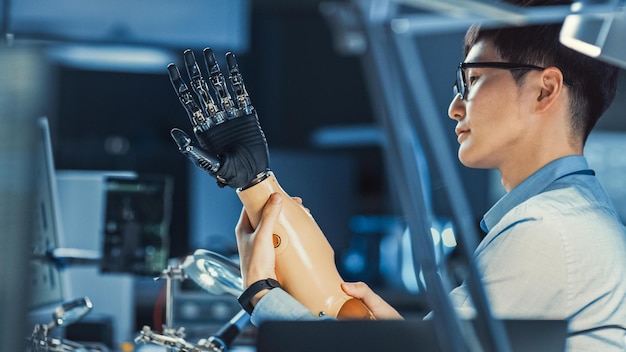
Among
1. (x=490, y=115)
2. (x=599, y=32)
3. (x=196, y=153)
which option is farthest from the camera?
(x=490, y=115)

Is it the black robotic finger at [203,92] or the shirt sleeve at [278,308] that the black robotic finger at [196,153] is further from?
the shirt sleeve at [278,308]

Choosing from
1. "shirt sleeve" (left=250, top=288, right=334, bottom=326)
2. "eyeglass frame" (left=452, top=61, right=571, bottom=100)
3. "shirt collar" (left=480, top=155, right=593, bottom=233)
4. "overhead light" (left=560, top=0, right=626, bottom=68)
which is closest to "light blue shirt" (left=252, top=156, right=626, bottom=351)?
"shirt sleeve" (left=250, top=288, right=334, bottom=326)

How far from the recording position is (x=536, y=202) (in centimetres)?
127

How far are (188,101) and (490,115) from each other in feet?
1.50

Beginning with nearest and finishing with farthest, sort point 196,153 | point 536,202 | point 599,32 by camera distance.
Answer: point 599,32, point 196,153, point 536,202

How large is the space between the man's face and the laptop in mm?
448

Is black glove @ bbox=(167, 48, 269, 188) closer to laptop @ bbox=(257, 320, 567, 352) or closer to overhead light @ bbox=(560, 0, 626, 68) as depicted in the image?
laptop @ bbox=(257, 320, 567, 352)

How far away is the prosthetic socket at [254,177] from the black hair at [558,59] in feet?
1.27

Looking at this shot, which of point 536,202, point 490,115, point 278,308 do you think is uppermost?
point 490,115

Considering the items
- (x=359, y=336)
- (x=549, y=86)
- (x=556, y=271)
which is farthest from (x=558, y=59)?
(x=359, y=336)

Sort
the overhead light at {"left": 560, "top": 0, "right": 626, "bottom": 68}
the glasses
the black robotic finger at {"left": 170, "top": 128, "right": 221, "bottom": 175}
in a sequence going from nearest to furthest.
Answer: the overhead light at {"left": 560, "top": 0, "right": 626, "bottom": 68} → the black robotic finger at {"left": 170, "top": 128, "right": 221, "bottom": 175} → the glasses

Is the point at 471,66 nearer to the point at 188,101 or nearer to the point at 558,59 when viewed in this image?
the point at 558,59

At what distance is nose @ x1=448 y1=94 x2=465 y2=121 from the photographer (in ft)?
4.68

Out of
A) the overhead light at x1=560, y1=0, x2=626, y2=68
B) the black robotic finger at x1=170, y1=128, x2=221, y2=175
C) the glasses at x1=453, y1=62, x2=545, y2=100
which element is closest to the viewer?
the overhead light at x1=560, y1=0, x2=626, y2=68
